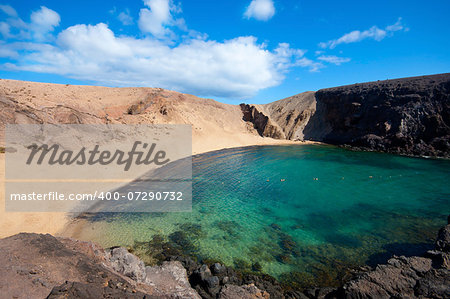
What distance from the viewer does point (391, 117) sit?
38031 millimetres

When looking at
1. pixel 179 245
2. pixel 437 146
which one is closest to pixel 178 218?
pixel 179 245

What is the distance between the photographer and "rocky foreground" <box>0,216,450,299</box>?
466 cm

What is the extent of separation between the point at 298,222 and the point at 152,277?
8604 millimetres

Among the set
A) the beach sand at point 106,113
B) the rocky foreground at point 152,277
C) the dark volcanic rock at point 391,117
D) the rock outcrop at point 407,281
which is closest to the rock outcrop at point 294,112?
the dark volcanic rock at point 391,117

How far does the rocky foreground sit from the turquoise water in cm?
126

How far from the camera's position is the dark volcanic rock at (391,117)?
33.2 metres

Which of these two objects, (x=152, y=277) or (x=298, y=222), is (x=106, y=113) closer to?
(x=152, y=277)

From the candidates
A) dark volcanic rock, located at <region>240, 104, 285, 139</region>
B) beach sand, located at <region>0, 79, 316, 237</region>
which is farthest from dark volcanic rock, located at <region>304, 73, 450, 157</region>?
beach sand, located at <region>0, 79, 316, 237</region>

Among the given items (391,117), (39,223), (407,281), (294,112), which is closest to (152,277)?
(39,223)

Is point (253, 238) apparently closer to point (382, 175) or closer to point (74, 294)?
point (74, 294)

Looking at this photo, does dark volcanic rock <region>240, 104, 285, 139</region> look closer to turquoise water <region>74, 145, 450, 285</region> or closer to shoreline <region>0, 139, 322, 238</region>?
turquoise water <region>74, 145, 450, 285</region>

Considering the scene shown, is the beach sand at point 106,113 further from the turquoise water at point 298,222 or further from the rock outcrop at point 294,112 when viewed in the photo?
the rock outcrop at point 294,112

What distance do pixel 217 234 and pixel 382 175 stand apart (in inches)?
776

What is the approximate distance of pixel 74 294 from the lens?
4.22 m
